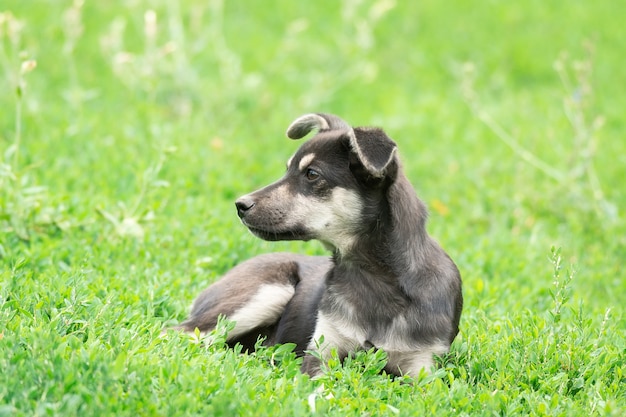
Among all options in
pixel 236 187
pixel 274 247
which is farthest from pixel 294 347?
pixel 236 187

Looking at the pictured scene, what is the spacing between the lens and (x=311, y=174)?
18.3ft

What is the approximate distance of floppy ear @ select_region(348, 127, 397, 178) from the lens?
5.18m

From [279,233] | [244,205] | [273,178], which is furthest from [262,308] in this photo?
[273,178]

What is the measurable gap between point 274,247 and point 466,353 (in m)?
2.87

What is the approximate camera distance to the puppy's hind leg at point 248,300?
5.89 meters

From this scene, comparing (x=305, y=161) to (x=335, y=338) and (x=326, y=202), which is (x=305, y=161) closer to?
(x=326, y=202)

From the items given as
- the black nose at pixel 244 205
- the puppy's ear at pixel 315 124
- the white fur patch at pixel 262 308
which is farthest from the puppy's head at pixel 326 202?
the white fur patch at pixel 262 308

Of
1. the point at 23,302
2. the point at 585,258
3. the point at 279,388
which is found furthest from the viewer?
the point at 585,258

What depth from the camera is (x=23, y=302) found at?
5.27 meters

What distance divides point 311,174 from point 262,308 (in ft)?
3.44

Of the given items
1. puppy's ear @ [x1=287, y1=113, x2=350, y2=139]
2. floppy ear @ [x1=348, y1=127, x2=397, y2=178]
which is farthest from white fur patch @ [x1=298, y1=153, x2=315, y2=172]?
puppy's ear @ [x1=287, y1=113, x2=350, y2=139]

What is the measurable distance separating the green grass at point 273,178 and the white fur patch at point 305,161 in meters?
1.20

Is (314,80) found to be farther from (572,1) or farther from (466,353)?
(466,353)

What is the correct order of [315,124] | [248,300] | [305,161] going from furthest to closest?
[315,124] → [248,300] → [305,161]
